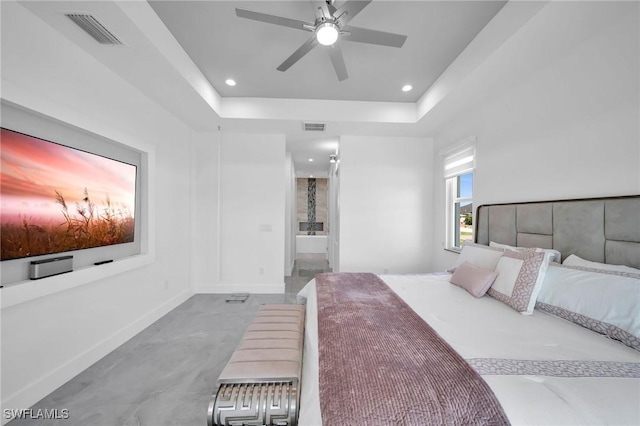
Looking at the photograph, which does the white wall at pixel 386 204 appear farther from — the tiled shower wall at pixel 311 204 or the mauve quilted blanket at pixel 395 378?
the tiled shower wall at pixel 311 204

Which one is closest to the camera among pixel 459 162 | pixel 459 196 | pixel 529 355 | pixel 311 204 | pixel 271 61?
pixel 529 355

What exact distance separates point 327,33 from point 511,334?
2208 millimetres

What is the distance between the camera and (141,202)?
2.67 m

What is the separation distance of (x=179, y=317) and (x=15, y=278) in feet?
5.39

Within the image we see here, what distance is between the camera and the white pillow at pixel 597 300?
1.13 meters

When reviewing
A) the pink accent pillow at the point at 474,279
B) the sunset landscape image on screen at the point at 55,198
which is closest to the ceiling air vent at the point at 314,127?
the sunset landscape image on screen at the point at 55,198

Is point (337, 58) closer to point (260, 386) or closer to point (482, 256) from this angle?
point (482, 256)

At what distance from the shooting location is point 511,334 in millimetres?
1253

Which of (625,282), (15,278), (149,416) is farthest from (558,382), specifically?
(15,278)

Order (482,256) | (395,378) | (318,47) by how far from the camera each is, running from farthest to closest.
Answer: (318,47)
(482,256)
(395,378)

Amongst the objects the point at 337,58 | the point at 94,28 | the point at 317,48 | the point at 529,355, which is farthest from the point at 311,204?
the point at 529,355

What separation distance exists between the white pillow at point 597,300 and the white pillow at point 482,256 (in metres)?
0.43

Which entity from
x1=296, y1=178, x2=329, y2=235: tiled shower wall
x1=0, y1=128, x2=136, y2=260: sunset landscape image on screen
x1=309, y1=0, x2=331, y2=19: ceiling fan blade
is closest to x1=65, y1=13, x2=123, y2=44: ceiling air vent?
x1=0, y1=128, x2=136, y2=260: sunset landscape image on screen

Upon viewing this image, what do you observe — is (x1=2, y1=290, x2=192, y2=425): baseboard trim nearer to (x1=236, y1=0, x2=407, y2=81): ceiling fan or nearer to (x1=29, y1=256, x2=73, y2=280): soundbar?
(x1=29, y1=256, x2=73, y2=280): soundbar
